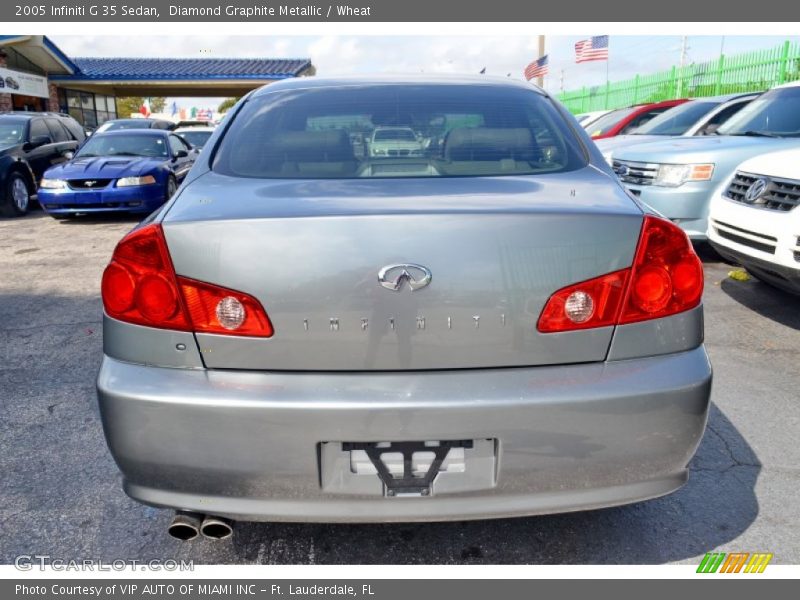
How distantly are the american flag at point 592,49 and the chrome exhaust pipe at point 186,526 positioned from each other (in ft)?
66.4

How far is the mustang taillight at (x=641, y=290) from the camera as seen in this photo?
1.82 m

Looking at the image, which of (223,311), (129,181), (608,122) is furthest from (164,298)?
(608,122)

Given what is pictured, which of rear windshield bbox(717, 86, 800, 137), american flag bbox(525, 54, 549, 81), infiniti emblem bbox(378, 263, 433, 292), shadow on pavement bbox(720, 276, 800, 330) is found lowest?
shadow on pavement bbox(720, 276, 800, 330)

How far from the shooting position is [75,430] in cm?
321

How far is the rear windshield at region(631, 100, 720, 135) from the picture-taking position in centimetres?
→ 879

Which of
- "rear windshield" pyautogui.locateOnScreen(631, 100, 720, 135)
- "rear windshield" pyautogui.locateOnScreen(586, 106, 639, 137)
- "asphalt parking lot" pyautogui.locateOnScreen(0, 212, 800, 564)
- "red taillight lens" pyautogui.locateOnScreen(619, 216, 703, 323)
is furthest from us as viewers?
"rear windshield" pyautogui.locateOnScreen(586, 106, 639, 137)

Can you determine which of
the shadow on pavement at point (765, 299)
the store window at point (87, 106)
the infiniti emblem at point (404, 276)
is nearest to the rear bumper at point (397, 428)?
the infiniti emblem at point (404, 276)

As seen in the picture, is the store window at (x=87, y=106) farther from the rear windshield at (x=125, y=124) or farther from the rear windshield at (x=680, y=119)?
the rear windshield at (x=680, y=119)

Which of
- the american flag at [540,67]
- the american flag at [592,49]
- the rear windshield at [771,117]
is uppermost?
the american flag at [592,49]

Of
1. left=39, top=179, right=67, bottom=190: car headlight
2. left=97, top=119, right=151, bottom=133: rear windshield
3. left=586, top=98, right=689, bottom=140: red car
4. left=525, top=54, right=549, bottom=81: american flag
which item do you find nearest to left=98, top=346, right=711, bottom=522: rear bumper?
left=39, top=179, right=67, bottom=190: car headlight

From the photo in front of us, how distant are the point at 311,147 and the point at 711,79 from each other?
17196 mm

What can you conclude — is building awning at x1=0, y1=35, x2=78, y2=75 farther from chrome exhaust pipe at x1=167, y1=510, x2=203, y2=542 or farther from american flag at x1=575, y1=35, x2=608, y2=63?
chrome exhaust pipe at x1=167, y1=510, x2=203, y2=542

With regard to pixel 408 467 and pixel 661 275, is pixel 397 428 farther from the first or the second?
→ pixel 661 275

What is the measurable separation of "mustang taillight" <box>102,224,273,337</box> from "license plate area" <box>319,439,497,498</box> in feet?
1.32
